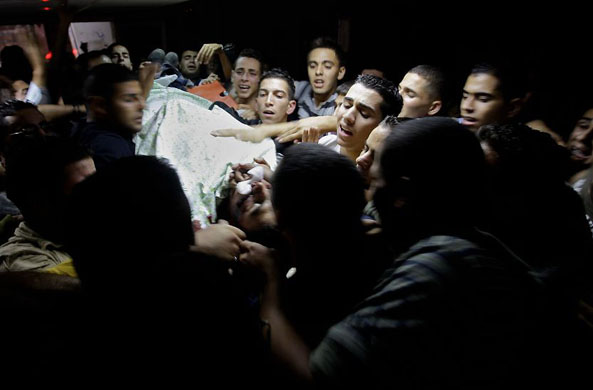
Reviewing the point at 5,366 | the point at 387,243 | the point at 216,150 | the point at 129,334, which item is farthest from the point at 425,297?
the point at 216,150

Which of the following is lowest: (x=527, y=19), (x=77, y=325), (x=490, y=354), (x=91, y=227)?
(x=490, y=354)

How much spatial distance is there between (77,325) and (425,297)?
0.80 m

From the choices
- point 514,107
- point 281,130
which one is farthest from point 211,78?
point 514,107

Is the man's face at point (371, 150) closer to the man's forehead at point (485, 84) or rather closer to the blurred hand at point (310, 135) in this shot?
the blurred hand at point (310, 135)

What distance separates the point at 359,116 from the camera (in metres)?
2.57

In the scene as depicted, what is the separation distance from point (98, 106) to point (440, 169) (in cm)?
215

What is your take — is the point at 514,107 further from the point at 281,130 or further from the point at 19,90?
the point at 19,90

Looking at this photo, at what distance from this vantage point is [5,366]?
2.62 feet

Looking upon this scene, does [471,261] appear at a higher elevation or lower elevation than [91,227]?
lower

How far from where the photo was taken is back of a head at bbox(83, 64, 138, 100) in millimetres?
2281

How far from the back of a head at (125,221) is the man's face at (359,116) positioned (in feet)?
5.69

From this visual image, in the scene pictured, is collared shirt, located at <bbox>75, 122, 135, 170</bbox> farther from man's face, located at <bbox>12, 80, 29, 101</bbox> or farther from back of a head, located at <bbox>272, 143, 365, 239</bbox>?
man's face, located at <bbox>12, 80, 29, 101</bbox>

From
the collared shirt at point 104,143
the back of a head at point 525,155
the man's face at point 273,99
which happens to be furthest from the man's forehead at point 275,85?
the back of a head at point 525,155

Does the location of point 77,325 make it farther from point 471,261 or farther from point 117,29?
point 117,29
